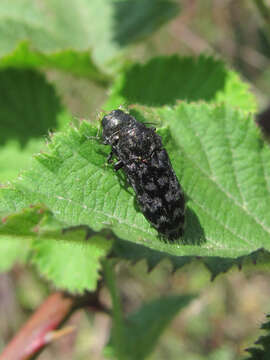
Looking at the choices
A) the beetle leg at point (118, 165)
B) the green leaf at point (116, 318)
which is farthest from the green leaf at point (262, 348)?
the green leaf at point (116, 318)

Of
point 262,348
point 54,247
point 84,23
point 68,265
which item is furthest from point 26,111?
point 262,348

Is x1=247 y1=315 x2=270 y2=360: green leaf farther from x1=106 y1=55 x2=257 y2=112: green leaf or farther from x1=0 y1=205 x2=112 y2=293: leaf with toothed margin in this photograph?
x1=106 y1=55 x2=257 y2=112: green leaf

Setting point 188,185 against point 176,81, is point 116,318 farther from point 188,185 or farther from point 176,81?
point 176,81

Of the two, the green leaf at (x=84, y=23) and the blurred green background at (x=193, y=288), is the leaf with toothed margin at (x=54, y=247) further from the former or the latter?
the blurred green background at (x=193, y=288)

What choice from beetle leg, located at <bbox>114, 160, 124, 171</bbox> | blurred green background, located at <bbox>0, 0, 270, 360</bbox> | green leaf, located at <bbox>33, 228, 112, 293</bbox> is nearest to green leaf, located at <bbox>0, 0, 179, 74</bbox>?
blurred green background, located at <bbox>0, 0, 270, 360</bbox>

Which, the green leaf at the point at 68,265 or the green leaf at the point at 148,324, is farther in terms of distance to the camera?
the green leaf at the point at 148,324

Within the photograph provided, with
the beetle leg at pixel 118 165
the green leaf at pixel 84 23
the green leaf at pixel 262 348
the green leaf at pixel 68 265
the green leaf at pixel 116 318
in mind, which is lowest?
the green leaf at pixel 262 348
